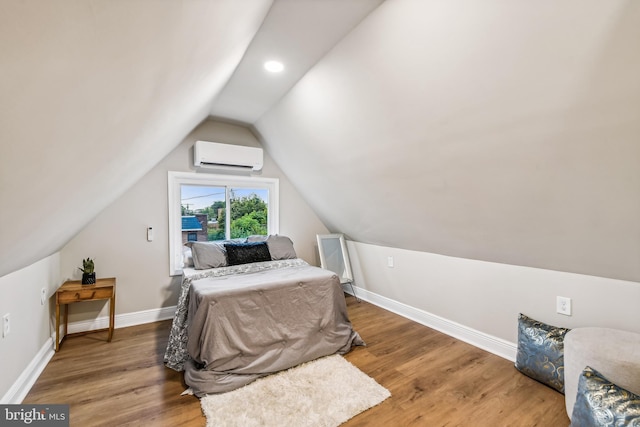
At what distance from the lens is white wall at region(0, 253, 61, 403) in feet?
5.69

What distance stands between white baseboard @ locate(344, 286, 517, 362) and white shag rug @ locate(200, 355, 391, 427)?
4.06 feet

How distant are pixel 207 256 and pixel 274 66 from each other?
2.00m

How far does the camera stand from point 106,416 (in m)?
1.79

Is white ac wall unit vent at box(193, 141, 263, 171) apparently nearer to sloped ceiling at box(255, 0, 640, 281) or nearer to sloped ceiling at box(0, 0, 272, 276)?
sloped ceiling at box(255, 0, 640, 281)

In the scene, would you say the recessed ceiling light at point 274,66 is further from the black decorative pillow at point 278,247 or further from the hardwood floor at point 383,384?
the hardwood floor at point 383,384

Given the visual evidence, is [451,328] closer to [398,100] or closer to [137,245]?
[398,100]

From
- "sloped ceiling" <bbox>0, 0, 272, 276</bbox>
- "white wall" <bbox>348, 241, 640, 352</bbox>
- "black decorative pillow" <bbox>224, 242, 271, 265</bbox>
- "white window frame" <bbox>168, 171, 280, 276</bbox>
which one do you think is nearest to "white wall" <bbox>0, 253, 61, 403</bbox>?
"sloped ceiling" <bbox>0, 0, 272, 276</bbox>

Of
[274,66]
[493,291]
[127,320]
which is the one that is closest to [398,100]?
[274,66]

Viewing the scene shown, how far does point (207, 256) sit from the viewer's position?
304 centimetres

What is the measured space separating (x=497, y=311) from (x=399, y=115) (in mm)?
1994

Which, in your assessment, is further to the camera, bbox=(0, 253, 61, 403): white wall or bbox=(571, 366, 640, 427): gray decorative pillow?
bbox=(0, 253, 61, 403): white wall

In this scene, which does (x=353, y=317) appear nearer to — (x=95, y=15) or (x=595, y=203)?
(x=595, y=203)

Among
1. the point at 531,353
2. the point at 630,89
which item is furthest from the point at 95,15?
the point at 531,353

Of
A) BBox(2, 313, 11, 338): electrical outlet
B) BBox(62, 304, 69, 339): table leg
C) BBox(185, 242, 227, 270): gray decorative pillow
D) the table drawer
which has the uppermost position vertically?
BBox(185, 242, 227, 270): gray decorative pillow
